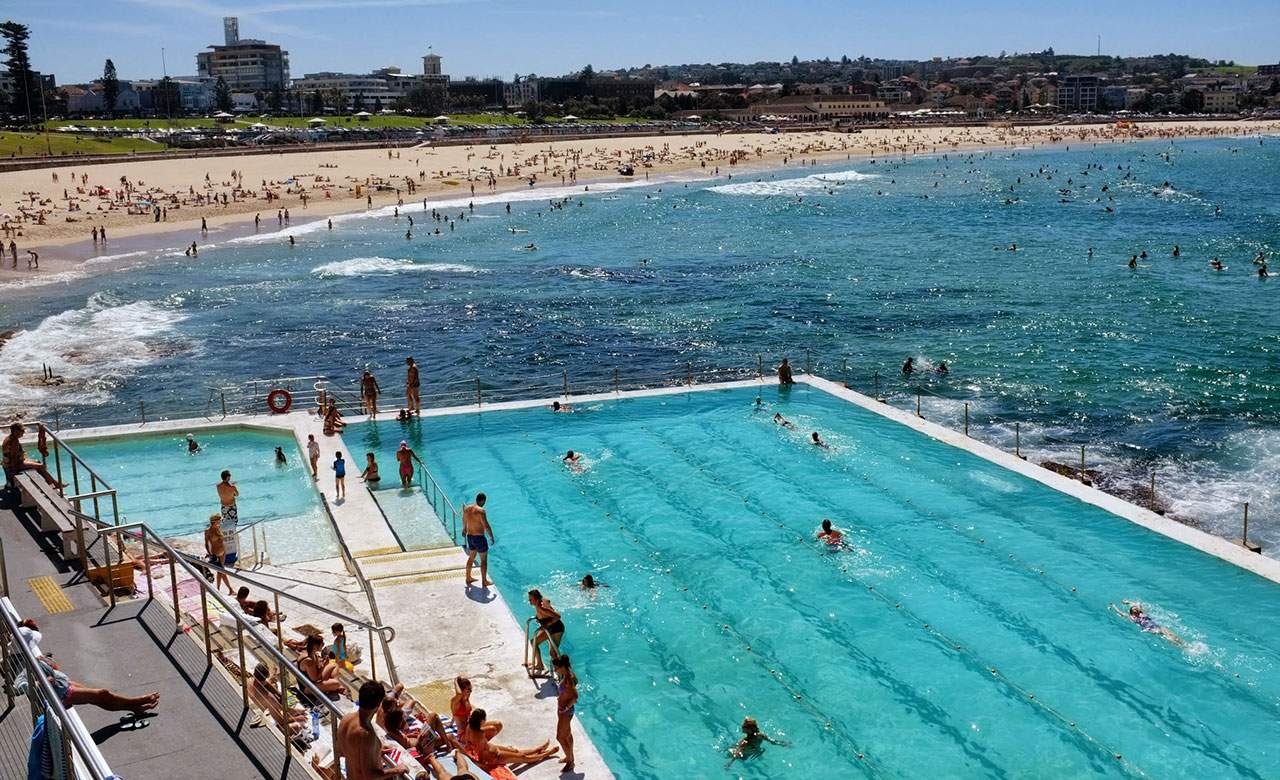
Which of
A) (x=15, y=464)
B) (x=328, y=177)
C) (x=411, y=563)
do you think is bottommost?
(x=411, y=563)

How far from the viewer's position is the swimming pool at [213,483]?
62.4 feet

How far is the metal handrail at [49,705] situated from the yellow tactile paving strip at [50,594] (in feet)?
6.06

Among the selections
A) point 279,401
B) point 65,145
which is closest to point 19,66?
point 65,145

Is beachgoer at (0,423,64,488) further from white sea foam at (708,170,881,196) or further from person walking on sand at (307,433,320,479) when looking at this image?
white sea foam at (708,170,881,196)

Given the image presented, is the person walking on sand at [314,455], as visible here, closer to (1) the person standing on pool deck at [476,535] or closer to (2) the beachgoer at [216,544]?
(2) the beachgoer at [216,544]

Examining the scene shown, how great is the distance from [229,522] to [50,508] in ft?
13.0

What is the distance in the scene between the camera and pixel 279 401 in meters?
27.3

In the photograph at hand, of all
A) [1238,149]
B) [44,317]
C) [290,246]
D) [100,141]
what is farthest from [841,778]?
[1238,149]

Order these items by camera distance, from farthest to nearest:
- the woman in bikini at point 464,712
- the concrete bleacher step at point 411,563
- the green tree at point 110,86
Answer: the green tree at point 110,86, the concrete bleacher step at point 411,563, the woman in bikini at point 464,712

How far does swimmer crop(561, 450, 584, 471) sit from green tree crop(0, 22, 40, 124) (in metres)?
115

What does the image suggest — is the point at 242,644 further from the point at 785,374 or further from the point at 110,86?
the point at 110,86

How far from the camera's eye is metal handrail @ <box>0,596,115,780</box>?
21.4ft

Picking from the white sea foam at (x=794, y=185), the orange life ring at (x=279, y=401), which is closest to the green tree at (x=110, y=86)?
the white sea foam at (x=794, y=185)

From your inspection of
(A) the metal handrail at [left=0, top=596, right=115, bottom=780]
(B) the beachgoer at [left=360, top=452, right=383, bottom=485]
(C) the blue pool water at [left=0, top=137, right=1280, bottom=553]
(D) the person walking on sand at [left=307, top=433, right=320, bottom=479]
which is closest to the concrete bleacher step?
(B) the beachgoer at [left=360, top=452, right=383, bottom=485]
